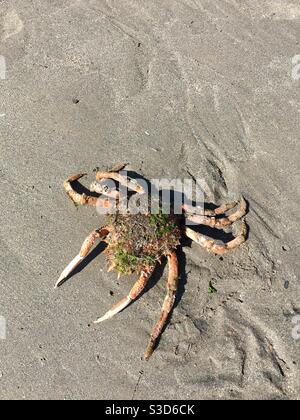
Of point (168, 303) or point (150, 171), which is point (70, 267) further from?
point (150, 171)

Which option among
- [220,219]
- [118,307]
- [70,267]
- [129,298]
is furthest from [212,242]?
[70,267]

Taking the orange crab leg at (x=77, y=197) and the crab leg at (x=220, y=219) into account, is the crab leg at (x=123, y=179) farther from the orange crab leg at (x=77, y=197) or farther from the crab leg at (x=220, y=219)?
the crab leg at (x=220, y=219)

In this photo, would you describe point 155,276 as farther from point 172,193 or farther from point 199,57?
point 199,57

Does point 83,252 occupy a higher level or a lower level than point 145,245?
lower

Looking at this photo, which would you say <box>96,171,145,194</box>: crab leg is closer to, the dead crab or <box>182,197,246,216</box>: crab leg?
the dead crab

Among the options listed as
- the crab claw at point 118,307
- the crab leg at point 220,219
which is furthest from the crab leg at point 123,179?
the crab claw at point 118,307

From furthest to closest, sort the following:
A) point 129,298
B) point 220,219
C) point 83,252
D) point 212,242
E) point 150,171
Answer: point 150,171 < point 220,219 < point 212,242 < point 83,252 < point 129,298
